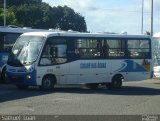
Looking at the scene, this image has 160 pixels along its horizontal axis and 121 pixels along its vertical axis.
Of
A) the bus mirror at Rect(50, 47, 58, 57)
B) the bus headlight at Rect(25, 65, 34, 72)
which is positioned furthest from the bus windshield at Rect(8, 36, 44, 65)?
the bus mirror at Rect(50, 47, 58, 57)

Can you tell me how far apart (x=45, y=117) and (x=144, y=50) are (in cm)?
1422

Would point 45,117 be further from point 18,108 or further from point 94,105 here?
point 94,105

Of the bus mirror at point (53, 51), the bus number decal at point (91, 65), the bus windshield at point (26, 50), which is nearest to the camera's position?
the bus windshield at point (26, 50)

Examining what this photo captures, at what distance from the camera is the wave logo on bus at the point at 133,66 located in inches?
1048

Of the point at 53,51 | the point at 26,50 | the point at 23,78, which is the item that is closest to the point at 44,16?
the point at 53,51

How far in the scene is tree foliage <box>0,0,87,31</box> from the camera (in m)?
82.0

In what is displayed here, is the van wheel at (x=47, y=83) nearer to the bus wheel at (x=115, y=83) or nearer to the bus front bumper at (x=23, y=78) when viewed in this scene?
the bus front bumper at (x=23, y=78)

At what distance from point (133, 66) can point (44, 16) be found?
58.9m

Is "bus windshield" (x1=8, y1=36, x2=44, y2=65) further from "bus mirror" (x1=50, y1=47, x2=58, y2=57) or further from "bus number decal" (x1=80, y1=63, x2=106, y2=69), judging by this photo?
"bus number decal" (x1=80, y1=63, x2=106, y2=69)

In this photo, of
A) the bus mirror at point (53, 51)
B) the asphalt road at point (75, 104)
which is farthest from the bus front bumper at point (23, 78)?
the asphalt road at point (75, 104)

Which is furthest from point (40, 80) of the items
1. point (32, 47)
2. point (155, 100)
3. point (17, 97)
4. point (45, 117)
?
point (45, 117)

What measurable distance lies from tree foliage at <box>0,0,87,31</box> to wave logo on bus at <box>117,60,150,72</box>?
2058 inches

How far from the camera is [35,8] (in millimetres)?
84125

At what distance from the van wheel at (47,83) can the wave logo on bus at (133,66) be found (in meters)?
4.02
